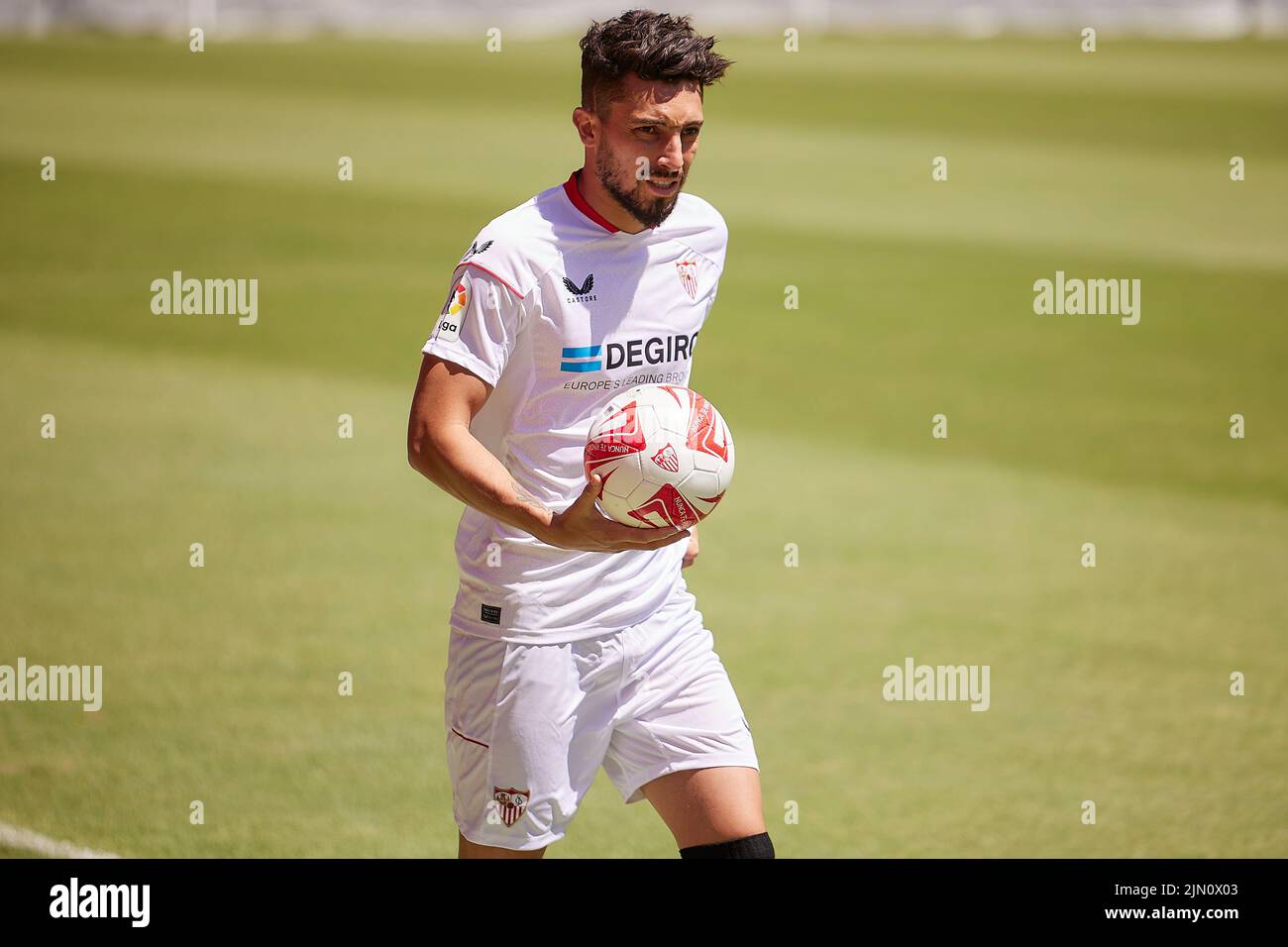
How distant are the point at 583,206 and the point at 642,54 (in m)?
0.45

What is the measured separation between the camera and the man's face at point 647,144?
4.23 metres

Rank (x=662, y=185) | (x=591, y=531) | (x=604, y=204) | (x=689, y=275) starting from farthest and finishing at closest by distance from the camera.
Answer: (x=689, y=275) < (x=604, y=204) < (x=662, y=185) < (x=591, y=531)

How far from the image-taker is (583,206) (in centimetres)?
442

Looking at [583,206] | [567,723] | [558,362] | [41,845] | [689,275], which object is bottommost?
[41,845]

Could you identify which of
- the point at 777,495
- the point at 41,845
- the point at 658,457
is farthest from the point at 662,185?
the point at 777,495

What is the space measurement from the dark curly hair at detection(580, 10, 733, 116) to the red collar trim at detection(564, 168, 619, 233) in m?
0.23

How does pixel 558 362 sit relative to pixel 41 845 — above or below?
above

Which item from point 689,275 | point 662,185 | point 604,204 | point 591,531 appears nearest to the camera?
point 591,531

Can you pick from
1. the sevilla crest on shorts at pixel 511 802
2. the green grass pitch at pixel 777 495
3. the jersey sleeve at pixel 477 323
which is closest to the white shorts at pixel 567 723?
the sevilla crest on shorts at pixel 511 802

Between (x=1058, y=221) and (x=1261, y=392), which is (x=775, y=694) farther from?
(x=1058, y=221)

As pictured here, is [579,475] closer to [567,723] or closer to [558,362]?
[558,362]

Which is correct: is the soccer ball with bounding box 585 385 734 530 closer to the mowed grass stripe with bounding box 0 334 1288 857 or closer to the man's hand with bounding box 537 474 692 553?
the man's hand with bounding box 537 474 692 553
